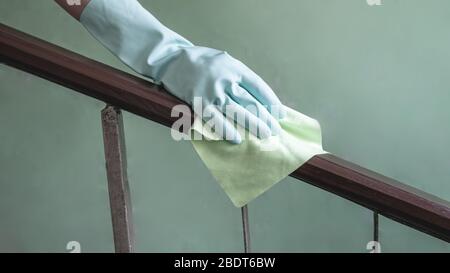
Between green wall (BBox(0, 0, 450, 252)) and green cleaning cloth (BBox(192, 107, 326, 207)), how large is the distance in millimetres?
909

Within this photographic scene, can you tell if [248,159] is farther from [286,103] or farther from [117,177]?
[286,103]

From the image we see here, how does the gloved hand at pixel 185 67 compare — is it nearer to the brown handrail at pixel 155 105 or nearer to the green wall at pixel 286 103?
the brown handrail at pixel 155 105

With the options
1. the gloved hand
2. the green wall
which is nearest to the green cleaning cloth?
the gloved hand

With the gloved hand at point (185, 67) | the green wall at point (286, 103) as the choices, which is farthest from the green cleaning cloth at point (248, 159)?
the green wall at point (286, 103)

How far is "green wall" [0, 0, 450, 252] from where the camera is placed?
159 cm

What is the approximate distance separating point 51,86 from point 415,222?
1163mm

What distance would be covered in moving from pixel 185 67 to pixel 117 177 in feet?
0.49

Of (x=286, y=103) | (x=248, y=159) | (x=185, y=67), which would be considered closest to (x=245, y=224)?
(x=248, y=159)

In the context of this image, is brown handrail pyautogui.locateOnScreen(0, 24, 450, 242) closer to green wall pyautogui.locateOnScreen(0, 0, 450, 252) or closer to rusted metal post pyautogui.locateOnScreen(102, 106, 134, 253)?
rusted metal post pyautogui.locateOnScreen(102, 106, 134, 253)

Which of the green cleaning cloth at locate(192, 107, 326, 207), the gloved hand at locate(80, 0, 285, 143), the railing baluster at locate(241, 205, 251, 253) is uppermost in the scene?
the gloved hand at locate(80, 0, 285, 143)

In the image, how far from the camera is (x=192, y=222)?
1.78 metres

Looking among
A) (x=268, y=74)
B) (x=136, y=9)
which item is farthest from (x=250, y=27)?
(x=136, y=9)

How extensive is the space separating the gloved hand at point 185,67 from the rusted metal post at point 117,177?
0.24 ft

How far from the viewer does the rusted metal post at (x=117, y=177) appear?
0.71 meters
